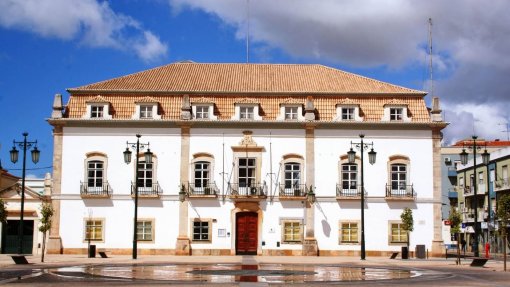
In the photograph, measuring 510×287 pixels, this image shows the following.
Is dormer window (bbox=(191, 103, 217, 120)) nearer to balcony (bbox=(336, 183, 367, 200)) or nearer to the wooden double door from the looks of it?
the wooden double door

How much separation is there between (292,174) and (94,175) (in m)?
12.0

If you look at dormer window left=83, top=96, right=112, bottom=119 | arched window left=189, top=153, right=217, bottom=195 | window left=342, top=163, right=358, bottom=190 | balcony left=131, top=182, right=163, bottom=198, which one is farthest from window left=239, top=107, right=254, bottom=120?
dormer window left=83, top=96, right=112, bottom=119

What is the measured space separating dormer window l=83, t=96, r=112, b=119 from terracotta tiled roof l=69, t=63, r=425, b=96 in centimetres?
93

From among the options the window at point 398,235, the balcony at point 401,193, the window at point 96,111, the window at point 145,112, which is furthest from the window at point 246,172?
the window at point 96,111

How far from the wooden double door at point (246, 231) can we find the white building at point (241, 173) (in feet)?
0.22

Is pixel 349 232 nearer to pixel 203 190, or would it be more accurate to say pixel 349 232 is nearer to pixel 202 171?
pixel 203 190

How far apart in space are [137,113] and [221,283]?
84.7 ft

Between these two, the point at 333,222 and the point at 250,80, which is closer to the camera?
the point at 333,222

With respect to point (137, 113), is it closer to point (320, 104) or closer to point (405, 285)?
point (320, 104)

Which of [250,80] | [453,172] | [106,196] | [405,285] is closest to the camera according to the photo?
[405,285]

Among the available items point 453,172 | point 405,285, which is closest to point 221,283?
point 405,285

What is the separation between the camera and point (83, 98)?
45.7 meters

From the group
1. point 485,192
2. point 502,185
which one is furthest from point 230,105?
point 485,192

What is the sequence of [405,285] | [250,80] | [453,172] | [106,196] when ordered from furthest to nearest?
[453,172]
[250,80]
[106,196]
[405,285]
